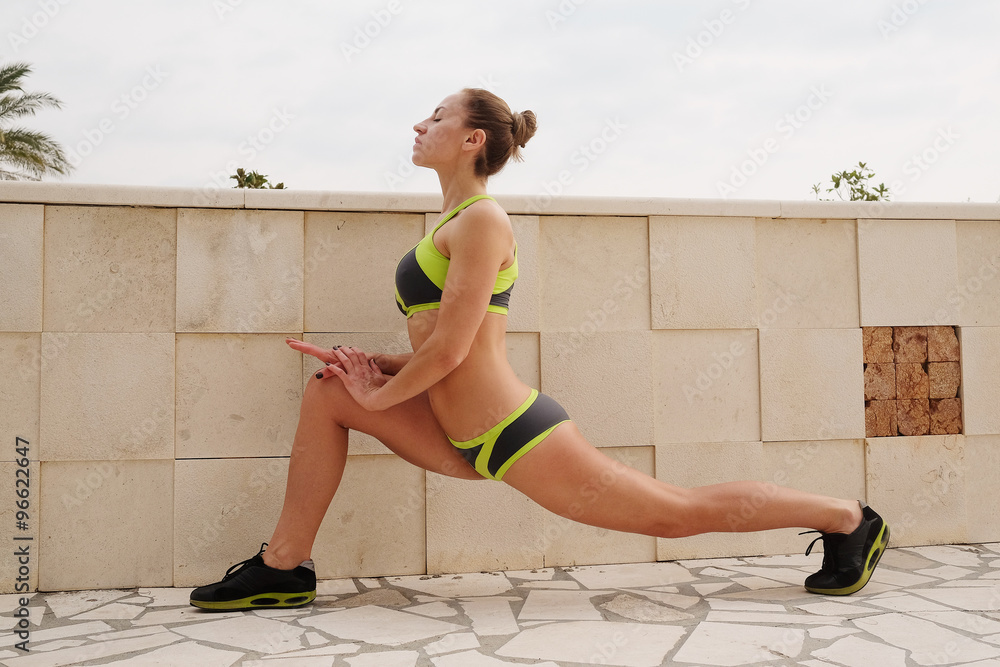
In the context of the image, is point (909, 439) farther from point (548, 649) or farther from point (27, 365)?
point (27, 365)

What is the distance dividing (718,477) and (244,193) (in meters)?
2.43

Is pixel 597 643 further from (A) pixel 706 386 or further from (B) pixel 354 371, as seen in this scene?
(A) pixel 706 386

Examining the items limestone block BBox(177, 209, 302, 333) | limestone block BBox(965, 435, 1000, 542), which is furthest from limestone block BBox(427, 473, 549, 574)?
limestone block BBox(965, 435, 1000, 542)

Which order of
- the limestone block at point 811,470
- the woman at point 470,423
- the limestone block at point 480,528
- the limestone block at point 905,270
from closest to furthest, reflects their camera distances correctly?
the woman at point 470,423 → the limestone block at point 480,528 → the limestone block at point 811,470 → the limestone block at point 905,270

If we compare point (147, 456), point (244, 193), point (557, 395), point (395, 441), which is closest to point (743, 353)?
point (557, 395)

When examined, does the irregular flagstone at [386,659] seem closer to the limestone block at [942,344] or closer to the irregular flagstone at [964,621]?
the irregular flagstone at [964,621]

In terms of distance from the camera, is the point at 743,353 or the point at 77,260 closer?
the point at 77,260

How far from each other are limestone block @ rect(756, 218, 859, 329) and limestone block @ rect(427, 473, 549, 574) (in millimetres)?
1428

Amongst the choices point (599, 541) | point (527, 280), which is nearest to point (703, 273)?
point (527, 280)

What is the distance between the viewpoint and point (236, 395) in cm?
321

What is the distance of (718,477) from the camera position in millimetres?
3514

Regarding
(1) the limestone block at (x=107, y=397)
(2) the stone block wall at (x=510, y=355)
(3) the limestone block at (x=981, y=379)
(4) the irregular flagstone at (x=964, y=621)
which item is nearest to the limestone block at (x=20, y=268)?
(2) the stone block wall at (x=510, y=355)

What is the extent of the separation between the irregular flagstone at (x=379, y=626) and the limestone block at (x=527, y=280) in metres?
1.30

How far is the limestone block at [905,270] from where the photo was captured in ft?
12.1
